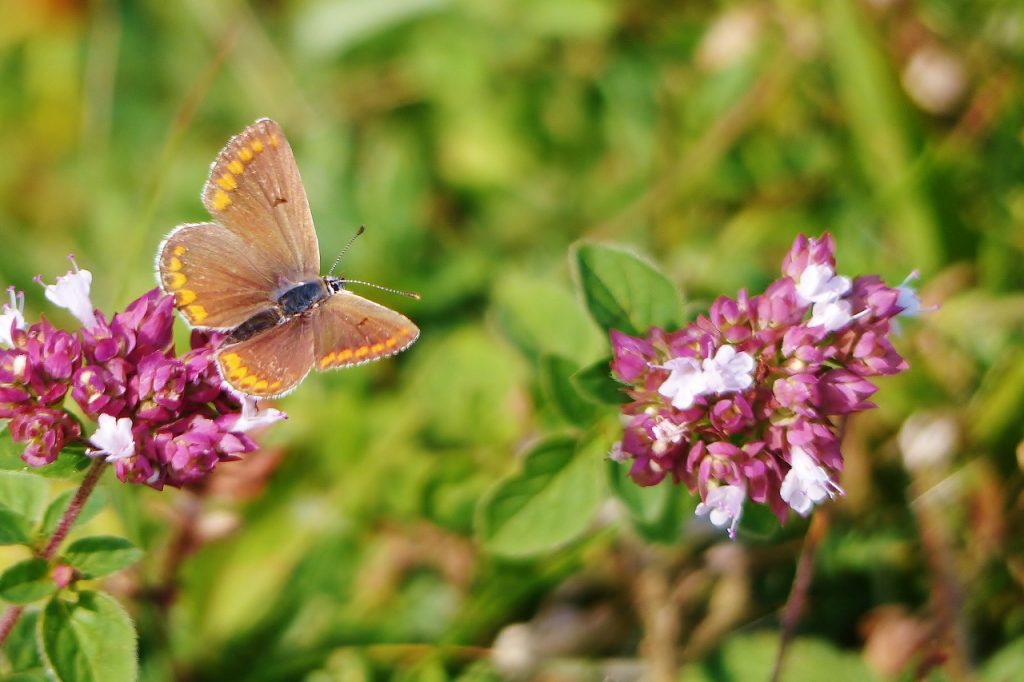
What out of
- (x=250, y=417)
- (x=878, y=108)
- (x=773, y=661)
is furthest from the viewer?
(x=878, y=108)

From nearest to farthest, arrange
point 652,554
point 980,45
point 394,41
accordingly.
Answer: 1. point 652,554
2. point 980,45
3. point 394,41

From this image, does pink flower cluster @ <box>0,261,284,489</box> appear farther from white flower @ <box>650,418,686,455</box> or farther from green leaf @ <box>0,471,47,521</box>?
white flower @ <box>650,418,686,455</box>

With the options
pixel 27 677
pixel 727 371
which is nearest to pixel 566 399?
pixel 727 371

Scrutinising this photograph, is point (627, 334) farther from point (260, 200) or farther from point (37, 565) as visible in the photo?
point (37, 565)

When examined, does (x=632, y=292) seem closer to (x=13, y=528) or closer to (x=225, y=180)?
(x=225, y=180)

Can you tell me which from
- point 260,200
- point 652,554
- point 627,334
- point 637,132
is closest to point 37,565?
point 260,200

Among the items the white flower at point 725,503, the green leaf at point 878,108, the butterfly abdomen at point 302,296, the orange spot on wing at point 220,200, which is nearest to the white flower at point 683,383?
the white flower at point 725,503

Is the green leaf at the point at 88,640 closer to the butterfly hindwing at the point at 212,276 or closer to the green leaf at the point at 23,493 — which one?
the green leaf at the point at 23,493
